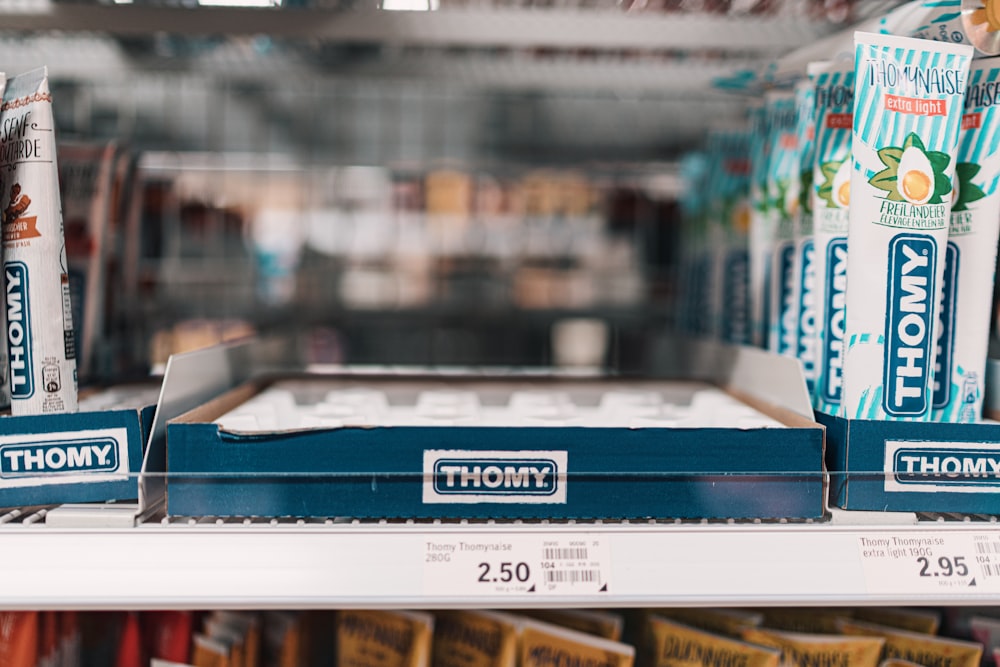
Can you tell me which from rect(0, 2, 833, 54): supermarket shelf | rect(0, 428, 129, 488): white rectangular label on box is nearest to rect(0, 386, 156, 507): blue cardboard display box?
rect(0, 428, 129, 488): white rectangular label on box

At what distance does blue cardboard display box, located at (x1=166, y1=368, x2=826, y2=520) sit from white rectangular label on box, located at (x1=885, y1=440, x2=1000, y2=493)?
0.23 ft

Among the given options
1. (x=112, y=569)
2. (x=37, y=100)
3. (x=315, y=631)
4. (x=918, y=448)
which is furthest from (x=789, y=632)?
(x=37, y=100)

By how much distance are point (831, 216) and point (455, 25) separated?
58 centimetres

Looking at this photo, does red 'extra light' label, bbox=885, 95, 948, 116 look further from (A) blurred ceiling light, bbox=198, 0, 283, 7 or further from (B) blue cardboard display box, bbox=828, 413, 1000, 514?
(A) blurred ceiling light, bbox=198, 0, 283, 7

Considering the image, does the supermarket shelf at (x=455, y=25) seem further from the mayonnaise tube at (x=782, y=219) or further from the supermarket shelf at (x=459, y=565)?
the supermarket shelf at (x=459, y=565)

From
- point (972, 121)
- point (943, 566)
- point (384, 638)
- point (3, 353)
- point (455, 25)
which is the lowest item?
point (384, 638)

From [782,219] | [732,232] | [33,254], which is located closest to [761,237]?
[782,219]

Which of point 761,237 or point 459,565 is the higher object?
point 761,237

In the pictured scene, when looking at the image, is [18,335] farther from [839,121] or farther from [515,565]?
[839,121]

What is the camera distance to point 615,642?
2.77ft

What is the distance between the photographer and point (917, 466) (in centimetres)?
73

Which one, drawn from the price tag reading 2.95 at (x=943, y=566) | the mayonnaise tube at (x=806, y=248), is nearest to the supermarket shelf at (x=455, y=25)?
the mayonnaise tube at (x=806, y=248)

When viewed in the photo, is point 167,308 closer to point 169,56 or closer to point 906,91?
point 169,56

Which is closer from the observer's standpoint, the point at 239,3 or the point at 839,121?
the point at 839,121
